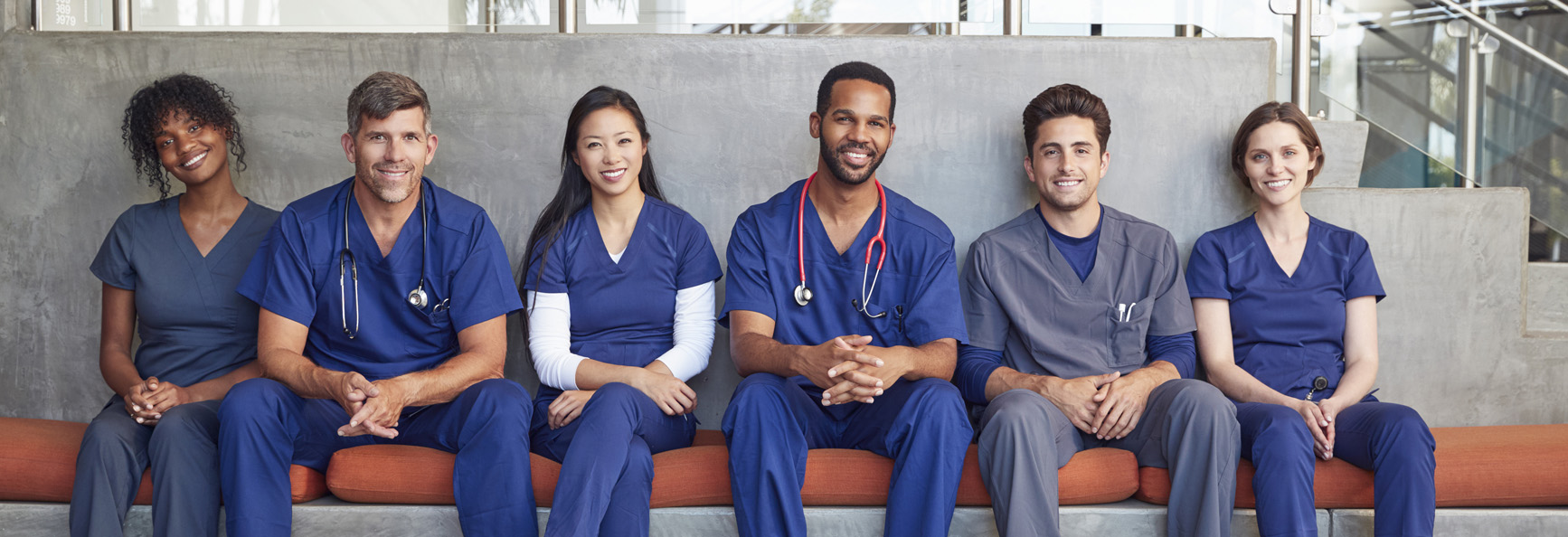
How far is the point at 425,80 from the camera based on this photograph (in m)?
3.02

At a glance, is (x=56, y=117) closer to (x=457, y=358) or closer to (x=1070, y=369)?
(x=457, y=358)

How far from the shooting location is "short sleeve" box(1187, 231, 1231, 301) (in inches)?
103

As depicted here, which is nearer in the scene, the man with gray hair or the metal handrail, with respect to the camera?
the man with gray hair

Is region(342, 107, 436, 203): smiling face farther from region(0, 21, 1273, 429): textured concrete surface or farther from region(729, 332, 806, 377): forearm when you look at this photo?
region(729, 332, 806, 377): forearm

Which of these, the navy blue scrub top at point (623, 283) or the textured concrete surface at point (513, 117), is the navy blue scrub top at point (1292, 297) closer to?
the textured concrete surface at point (513, 117)

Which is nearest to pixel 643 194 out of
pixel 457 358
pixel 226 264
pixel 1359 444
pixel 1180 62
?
pixel 457 358

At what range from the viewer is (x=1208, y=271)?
265 centimetres

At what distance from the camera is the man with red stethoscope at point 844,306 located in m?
2.17

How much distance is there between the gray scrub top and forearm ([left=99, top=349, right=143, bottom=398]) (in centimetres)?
217

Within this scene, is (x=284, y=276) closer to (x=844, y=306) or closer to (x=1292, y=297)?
(x=844, y=306)

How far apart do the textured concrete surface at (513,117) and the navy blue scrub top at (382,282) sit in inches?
20.9

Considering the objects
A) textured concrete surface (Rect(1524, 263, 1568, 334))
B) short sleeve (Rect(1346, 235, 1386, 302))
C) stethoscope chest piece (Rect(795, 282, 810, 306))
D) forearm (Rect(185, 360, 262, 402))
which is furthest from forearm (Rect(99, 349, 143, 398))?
textured concrete surface (Rect(1524, 263, 1568, 334))

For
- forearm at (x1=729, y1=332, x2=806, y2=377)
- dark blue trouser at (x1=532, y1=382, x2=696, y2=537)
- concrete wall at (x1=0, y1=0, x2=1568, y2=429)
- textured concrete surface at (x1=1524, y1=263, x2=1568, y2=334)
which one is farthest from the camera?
textured concrete surface at (x1=1524, y1=263, x2=1568, y2=334)

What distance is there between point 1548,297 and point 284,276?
3.78 meters
